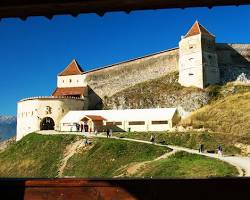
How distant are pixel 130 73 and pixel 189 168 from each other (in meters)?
33.6

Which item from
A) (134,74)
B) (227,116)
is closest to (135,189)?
(227,116)

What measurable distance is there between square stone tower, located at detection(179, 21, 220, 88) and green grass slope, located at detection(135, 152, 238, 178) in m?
23.4

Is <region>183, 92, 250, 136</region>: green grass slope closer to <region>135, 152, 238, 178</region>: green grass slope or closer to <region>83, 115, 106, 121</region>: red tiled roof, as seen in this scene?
<region>83, 115, 106, 121</region>: red tiled roof

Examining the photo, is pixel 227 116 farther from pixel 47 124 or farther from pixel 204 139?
pixel 47 124

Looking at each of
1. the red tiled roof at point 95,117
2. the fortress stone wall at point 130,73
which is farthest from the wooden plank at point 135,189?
the fortress stone wall at point 130,73

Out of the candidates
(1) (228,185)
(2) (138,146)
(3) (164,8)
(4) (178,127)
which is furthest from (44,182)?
(4) (178,127)

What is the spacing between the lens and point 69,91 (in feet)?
174

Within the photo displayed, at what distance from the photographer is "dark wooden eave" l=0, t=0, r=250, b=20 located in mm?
2223

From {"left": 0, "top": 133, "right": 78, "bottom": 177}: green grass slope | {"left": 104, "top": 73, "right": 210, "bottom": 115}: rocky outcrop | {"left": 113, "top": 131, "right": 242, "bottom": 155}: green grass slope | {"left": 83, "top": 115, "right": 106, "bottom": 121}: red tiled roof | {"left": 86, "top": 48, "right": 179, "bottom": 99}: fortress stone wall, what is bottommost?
{"left": 0, "top": 133, "right": 78, "bottom": 177}: green grass slope

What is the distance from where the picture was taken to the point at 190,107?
46406mm

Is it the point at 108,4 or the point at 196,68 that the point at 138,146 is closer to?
the point at 196,68

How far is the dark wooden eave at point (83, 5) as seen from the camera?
2223 millimetres

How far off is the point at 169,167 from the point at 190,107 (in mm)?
24394

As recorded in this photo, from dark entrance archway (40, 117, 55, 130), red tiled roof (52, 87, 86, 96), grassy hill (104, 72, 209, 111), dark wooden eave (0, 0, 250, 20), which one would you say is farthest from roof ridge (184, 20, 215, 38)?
dark wooden eave (0, 0, 250, 20)
